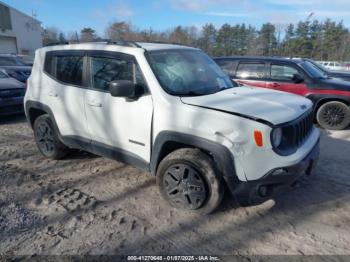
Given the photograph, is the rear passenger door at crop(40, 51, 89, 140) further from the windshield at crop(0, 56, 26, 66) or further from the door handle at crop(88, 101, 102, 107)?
the windshield at crop(0, 56, 26, 66)

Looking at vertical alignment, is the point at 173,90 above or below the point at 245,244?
above

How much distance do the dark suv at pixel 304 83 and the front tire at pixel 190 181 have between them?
4.63m

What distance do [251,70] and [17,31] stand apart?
35.8 meters

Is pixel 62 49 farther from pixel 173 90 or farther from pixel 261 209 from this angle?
pixel 261 209

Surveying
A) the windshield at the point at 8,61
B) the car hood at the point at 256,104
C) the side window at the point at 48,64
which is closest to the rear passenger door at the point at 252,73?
the car hood at the point at 256,104

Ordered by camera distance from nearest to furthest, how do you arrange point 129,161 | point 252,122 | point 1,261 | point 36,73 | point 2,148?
point 1,261
point 252,122
point 129,161
point 36,73
point 2,148

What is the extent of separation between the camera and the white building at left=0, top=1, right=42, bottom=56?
108 feet

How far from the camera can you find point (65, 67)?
437 centimetres

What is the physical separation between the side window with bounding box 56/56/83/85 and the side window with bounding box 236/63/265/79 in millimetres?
4920

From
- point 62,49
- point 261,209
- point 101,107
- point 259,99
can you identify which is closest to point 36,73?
point 62,49

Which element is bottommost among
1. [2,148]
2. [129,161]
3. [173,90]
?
[2,148]

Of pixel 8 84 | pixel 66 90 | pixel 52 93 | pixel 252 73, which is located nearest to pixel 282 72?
pixel 252 73

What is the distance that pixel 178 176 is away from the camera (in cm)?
334

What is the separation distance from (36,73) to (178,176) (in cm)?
308
